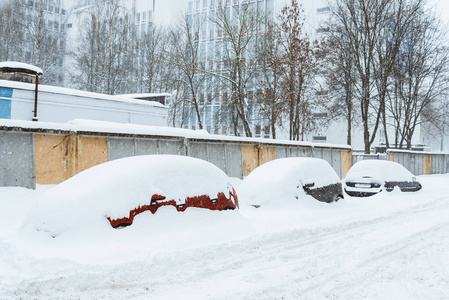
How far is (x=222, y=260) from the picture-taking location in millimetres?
4941

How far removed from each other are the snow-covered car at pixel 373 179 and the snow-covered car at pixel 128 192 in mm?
7095

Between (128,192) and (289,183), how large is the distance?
4.12 metres

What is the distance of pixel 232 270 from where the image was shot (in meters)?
4.52

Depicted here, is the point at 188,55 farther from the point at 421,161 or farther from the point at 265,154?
the point at 265,154

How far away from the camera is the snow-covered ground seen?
3807 millimetres

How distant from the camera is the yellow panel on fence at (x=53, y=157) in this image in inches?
379

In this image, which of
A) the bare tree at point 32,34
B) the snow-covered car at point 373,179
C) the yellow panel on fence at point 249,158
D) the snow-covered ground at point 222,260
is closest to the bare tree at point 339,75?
the yellow panel on fence at point 249,158

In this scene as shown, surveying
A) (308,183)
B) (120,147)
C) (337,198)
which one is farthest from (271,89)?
(308,183)

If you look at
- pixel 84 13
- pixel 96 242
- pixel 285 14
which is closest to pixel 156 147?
pixel 96 242

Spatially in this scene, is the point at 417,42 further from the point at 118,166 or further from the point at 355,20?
the point at 118,166

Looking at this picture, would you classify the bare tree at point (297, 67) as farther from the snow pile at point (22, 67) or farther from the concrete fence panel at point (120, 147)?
the concrete fence panel at point (120, 147)

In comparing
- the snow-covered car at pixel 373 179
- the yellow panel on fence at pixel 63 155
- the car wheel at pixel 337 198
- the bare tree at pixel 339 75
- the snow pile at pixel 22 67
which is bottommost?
the car wheel at pixel 337 198

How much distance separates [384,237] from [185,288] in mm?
3848

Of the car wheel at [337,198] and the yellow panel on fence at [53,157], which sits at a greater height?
the yellow panel on fence at [53,157]
